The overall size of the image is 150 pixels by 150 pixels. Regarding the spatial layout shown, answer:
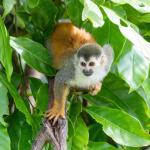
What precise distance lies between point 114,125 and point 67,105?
0.91 feet

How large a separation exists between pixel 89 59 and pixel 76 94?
0.17 metres

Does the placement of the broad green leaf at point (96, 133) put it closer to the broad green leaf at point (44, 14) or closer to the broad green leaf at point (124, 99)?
the broad green leaf at point (124, 99)

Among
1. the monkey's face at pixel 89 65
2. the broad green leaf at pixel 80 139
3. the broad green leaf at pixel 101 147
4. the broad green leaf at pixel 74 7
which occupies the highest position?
the broad green leaf at pixel 74 7

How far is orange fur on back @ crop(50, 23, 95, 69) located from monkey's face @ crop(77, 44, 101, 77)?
72 mm

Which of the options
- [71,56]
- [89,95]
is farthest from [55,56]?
[89,95]

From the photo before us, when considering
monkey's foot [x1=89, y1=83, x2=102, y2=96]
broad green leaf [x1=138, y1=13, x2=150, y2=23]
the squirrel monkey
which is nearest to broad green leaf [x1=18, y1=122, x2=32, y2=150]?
the squirrel monkey

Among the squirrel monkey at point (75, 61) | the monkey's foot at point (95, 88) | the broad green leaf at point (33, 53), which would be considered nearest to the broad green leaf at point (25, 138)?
the squirrel monkey at point (75, 61)

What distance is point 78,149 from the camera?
6.02ft

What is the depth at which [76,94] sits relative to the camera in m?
2.05

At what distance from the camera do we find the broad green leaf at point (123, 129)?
179 cm

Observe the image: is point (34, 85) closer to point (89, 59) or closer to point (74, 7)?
point (89, 59)

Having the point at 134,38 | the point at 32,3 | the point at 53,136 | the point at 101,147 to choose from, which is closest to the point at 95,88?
the point at 101,147

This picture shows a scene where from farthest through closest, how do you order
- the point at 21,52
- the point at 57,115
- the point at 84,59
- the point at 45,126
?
the point at 84,59 → the point at 57,115 → the point at 21,52 → the point at 45,126

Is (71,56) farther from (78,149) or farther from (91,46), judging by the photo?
(78,149)
